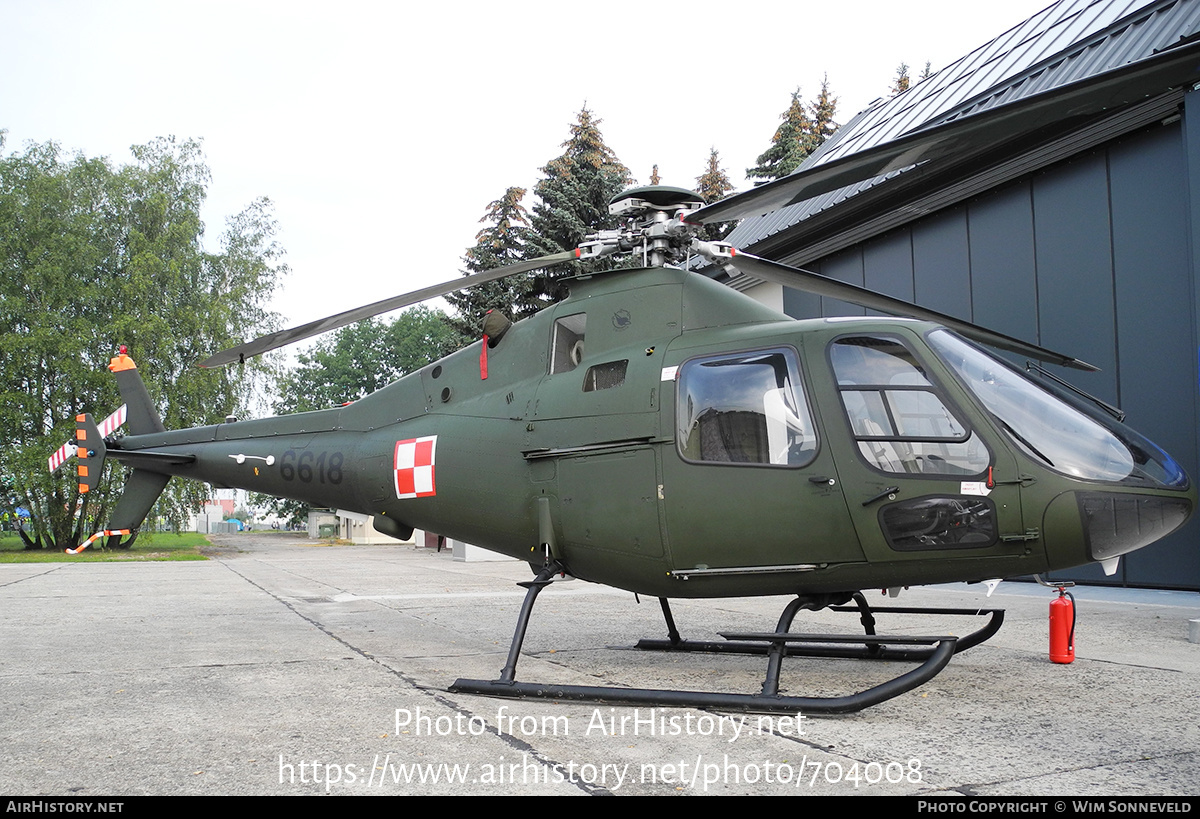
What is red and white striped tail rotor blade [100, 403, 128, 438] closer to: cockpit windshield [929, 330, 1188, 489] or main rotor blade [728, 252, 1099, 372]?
main rotor blade [728, 252, 1099, 372]

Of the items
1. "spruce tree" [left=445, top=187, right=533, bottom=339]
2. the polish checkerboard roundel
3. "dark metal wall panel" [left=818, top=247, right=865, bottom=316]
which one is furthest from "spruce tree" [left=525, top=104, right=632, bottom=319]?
the polish checkerboard roundel

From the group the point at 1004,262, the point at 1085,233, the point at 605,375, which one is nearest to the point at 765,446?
the point at 605,375

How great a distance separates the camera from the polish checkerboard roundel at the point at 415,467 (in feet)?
21.5

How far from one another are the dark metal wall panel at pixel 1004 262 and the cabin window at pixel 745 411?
8.34m

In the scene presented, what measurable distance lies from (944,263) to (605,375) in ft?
30.1

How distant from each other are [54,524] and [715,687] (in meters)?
30.2

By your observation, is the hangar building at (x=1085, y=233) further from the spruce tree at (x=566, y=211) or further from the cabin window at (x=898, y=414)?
the spruce tree at (x=566, y=211)

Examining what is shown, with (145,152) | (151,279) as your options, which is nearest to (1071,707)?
(151,279)

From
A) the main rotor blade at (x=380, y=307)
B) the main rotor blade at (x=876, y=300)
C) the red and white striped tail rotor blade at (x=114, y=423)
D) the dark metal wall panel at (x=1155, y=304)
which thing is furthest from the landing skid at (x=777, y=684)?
the dark metal wall panel at (x=1155, y=304)

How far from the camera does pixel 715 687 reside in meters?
5.39

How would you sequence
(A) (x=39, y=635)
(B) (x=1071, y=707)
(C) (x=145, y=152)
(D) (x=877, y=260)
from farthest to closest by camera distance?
(C) (x=145, y=152)
(D) (x=877, y=260)
(A) (x=39, y=635)
(B) (x=1071, y=707)

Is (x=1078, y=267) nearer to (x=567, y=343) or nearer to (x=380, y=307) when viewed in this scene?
(x=567, y=343)

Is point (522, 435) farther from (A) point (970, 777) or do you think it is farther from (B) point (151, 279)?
(B) point (151, 279)

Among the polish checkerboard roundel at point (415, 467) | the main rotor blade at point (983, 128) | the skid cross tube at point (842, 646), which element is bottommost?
the skid cross tube at point (842, 646)
